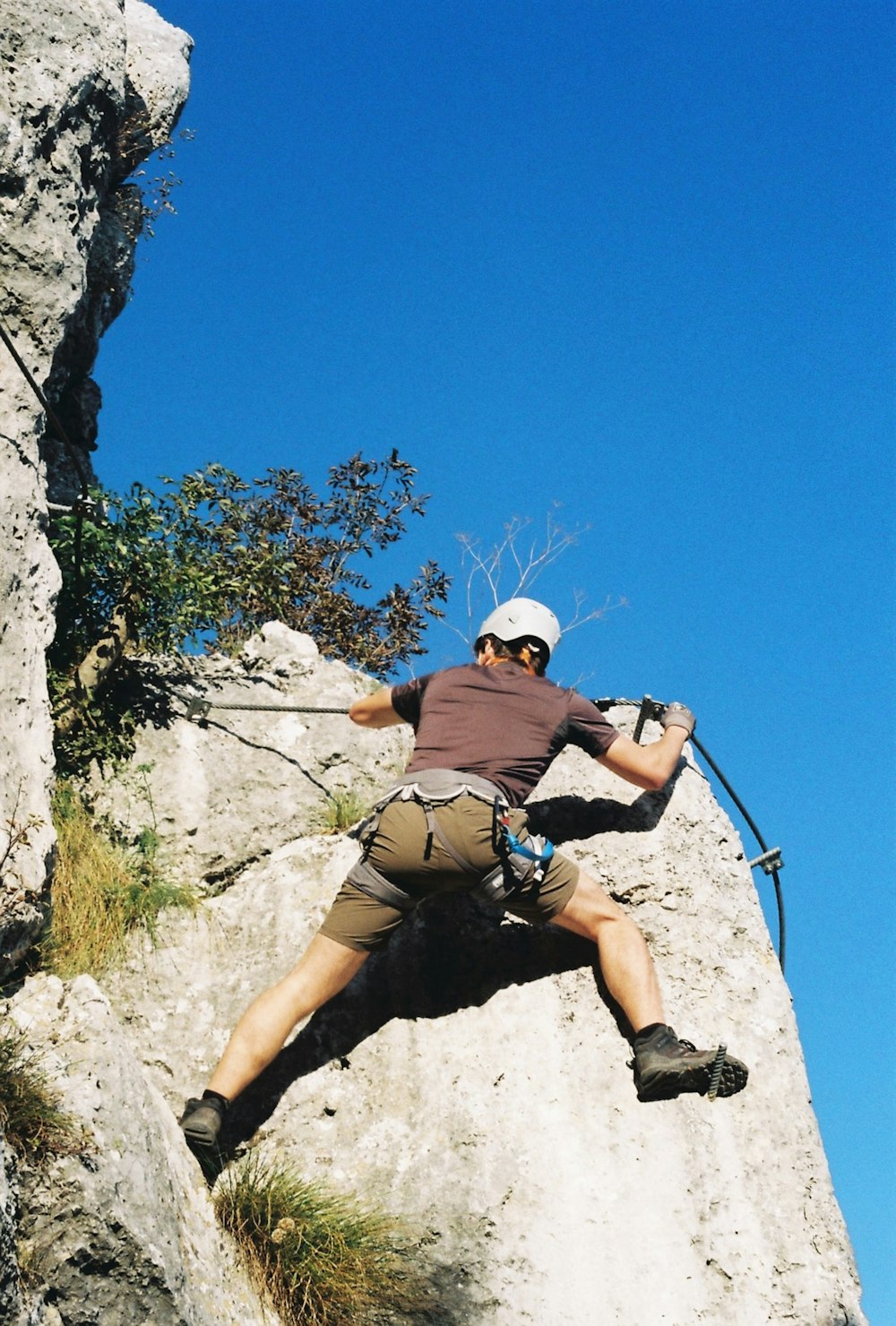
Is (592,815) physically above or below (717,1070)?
above

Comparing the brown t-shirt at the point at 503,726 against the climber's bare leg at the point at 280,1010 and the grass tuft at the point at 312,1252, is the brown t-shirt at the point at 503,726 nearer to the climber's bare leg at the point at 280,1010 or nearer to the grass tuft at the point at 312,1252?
the climber's bare leg at the point at 280,1010

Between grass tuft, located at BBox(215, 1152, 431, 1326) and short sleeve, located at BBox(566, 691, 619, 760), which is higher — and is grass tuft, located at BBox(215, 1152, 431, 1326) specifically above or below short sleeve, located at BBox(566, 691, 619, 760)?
below

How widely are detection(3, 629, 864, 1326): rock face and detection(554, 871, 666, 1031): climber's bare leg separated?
0.31m

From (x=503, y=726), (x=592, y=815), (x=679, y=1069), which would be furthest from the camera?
(x=592, y=815)

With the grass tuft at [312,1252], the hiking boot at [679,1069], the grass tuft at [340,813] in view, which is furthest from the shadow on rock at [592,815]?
the grass tuft at [312,1252]

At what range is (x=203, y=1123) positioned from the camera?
17.5 feet

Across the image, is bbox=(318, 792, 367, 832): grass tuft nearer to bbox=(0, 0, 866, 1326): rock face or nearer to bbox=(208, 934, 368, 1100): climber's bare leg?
bbox=(0, 0, 866, 1326): rock face

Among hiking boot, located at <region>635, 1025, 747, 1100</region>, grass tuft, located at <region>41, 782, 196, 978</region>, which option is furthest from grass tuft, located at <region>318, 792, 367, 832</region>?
hiking boot, located at <region>635, 1025, 747, 1100</region>

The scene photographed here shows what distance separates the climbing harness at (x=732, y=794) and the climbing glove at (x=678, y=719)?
0.56 ft

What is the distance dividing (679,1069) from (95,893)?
2924 millimetres

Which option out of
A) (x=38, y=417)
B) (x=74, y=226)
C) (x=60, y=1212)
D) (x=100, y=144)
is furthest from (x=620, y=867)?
(x=100, y=144)

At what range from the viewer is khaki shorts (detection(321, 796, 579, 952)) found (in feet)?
18.8

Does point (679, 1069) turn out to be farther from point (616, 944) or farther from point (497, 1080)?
point (497, 1080)

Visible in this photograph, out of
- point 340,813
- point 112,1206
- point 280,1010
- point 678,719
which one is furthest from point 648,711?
point 112,1206
